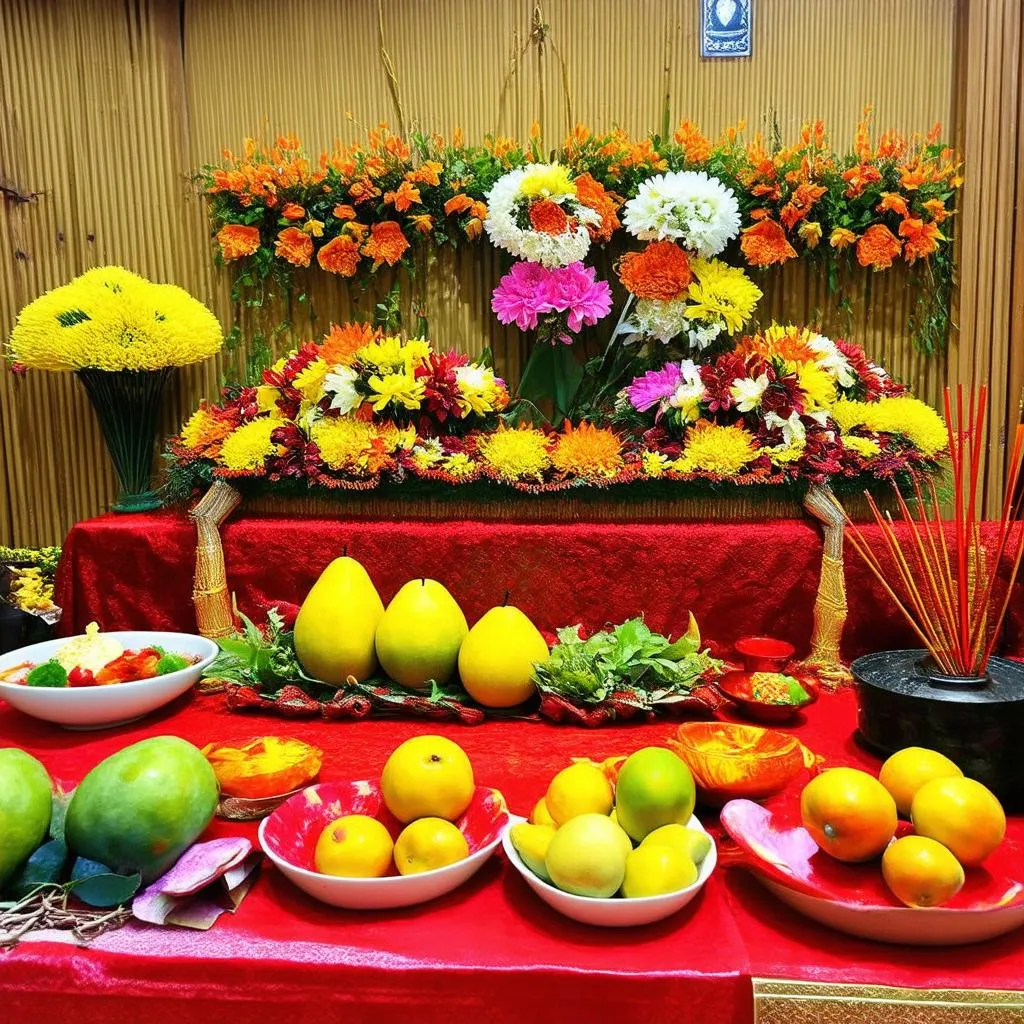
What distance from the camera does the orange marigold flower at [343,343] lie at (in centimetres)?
184

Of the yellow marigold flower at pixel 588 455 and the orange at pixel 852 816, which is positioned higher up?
the yellow marigold flower at pixel 588 455

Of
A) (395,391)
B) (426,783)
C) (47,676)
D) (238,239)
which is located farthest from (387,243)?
(426,783)

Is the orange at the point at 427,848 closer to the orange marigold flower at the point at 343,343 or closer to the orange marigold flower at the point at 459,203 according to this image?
the orange marigold flower at the point at 343,343

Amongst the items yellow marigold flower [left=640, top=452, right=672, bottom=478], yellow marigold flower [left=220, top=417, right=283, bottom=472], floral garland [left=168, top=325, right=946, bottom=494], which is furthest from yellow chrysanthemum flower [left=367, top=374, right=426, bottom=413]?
yellow marigold flower [left=640, top=452, right=672, bottom=478]

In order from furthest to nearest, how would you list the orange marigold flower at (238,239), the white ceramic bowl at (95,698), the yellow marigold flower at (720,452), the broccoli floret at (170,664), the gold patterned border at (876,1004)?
the orange marigold flower at (238,239) → the yellow marigold flower at (720,452) → the broccoli floret at (170,664) → the white ceramic bowl at (95,698) → the gold patterned border at (876,1004)

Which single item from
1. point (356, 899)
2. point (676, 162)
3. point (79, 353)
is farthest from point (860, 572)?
point (79, 353)

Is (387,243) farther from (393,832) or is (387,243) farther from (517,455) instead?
(393,832)

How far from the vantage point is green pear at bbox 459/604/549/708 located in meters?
1.49

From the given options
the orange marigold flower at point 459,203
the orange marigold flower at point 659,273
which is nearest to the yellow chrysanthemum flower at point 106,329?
the orange marigold flower at point 459,203

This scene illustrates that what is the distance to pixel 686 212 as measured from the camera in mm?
1842

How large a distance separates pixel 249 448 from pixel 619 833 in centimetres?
119

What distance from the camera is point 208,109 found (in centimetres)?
217

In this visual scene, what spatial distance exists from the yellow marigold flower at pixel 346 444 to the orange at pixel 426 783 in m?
0.82

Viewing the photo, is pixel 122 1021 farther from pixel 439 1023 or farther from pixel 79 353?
pixel 79 353
